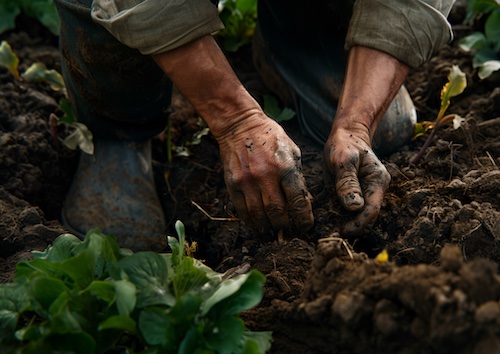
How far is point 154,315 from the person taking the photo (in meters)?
1.43

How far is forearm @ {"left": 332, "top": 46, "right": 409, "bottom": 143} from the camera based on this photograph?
6.50 feet

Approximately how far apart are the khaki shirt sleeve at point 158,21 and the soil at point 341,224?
23.6 inches

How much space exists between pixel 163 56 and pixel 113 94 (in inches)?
17.8

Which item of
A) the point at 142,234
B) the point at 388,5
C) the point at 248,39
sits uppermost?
the point at 388,5

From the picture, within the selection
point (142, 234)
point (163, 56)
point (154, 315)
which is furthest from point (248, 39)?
point (154, 315)

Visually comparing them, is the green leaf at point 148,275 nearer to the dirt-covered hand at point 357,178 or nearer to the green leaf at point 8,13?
the dirt-covered hand at point 357,178

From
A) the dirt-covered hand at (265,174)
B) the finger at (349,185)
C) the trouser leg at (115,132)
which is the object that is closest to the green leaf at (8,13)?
the trouser leg at (115,132)

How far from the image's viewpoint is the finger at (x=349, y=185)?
1843mm

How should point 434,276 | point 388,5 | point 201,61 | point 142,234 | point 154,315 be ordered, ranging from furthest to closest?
1. point 142,234
2. point 388,5
3. point 201,61
4. point 154,315
5. point 434,276

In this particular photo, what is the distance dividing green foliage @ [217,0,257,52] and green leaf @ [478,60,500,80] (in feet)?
3.18

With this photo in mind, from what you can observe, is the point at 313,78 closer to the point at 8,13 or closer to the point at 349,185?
the point at 349,185

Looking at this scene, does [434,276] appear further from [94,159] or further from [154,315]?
[94,159]

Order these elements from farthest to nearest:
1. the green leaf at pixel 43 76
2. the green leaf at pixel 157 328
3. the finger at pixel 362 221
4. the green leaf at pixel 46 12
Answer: the green leaf at pixel 46 12 < the green leaf at pixel 43 76 < the finger at pixel 362 221 < the green leaf at pixel 157 328

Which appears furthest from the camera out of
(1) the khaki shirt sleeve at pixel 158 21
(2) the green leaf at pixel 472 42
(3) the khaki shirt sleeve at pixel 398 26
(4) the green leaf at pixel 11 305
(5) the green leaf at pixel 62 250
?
(2) the green leaf at pixel 472 42
